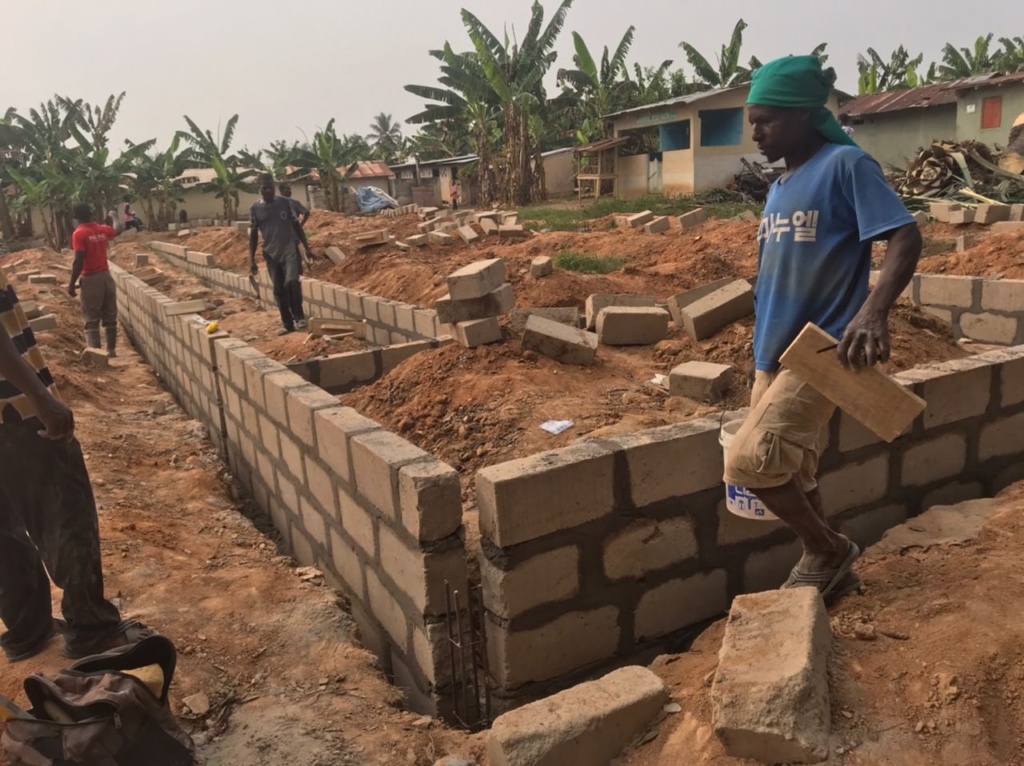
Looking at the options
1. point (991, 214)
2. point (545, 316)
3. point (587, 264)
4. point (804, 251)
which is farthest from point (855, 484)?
point (991, 214)

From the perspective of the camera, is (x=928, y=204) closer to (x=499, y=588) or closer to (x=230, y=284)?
(x=230, y=284)

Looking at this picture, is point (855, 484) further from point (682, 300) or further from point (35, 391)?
point (35, 391)

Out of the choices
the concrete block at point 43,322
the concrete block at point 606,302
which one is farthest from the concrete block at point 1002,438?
the concrete block at point 43,322

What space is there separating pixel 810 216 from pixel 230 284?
13.5 meters

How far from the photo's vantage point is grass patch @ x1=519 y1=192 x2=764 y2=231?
17.5 m

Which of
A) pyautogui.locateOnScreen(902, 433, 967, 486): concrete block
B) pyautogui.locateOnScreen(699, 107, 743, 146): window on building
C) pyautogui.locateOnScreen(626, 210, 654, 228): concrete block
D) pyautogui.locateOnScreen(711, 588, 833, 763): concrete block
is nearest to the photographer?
pyautogui.locateOnScreen(711, 588, 833, 763): concrete block

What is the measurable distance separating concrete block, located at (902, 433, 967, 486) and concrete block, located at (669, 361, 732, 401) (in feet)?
3.83

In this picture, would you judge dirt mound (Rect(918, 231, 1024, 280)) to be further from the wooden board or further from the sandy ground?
the wooden board

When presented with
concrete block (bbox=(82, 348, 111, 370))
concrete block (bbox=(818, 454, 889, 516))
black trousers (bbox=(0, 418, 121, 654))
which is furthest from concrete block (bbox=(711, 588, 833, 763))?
concrete block (bbox=(82, 348, 111, 370))

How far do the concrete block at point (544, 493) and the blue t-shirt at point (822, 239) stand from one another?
791 mm

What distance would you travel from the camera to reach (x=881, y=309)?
2219mm

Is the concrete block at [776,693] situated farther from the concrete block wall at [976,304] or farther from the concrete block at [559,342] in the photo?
the concrete block wall at [976,304]

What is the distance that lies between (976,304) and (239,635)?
591 centimetres

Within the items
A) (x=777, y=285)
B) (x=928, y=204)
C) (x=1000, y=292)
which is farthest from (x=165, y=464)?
(x=928, y=204)
